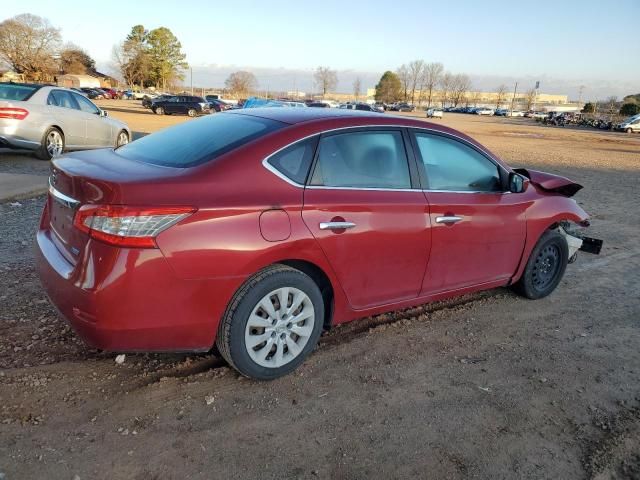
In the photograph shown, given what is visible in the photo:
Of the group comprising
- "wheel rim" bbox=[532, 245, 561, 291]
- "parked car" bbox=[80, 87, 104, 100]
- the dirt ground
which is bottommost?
"parked car" bbox=[80, 87, 104, 100]

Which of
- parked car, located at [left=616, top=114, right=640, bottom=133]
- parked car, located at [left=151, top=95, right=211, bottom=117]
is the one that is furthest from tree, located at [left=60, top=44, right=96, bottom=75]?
parked car, located at [left=616, top=114, right=640, bottom=133]

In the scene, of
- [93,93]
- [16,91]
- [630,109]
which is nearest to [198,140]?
[16,91]

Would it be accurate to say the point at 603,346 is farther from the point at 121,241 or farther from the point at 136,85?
the point at 136,85

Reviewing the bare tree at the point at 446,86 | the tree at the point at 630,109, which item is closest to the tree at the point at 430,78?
the bare tree at the point at 446,86

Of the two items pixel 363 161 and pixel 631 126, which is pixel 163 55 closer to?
pixel 631 126

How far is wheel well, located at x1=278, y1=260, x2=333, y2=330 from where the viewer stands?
3288 mm

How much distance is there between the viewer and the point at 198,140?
11.5ft

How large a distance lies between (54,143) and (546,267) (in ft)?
33.7

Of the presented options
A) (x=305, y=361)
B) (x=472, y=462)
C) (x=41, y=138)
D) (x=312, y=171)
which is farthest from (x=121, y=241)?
(x=41, y=138)

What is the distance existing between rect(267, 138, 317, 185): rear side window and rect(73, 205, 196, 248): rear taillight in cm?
75

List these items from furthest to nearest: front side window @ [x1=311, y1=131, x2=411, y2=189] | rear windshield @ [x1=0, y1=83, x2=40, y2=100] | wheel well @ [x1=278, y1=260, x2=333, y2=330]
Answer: rear windshield @ [x1=0, y1=83, x2=40, y2=100] < front side window @ [x1=311, y1=131, x2=411, y2=189] < wheel well @ [x1=278, y1=260, x2=333, y2=330]

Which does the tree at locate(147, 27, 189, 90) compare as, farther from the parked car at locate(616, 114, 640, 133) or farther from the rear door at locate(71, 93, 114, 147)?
the rear door at locate(71, 93, 114, 147)

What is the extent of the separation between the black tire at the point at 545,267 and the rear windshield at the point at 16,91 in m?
10.4

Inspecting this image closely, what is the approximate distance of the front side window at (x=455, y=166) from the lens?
13.0ft
